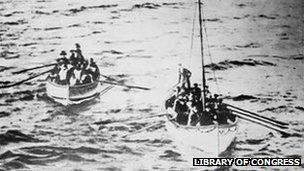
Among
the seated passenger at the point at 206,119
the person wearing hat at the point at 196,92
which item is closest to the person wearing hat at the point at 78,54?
the person wearing hat at the point at 196,92

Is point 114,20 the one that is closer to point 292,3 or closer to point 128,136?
point 128,136

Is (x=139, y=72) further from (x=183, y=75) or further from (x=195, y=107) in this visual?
(x=195, y=107)

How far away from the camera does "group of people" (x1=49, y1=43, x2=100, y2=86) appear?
4906mm

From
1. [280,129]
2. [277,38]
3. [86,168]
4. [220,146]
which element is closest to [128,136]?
[86,168]

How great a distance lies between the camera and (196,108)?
4.66 meters

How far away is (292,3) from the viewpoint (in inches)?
202

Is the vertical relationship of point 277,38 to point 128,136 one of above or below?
above

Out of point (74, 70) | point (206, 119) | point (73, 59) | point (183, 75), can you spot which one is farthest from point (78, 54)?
point (206, 119)

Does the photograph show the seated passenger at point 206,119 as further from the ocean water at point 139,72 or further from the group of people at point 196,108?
the ocean water at point 139,72

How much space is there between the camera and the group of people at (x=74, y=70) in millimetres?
4906

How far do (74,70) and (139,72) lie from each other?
0.74 m

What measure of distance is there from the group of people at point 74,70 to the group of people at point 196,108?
98cm

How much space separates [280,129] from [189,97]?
105 centimetres

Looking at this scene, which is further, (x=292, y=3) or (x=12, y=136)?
(x=292, y=3)
